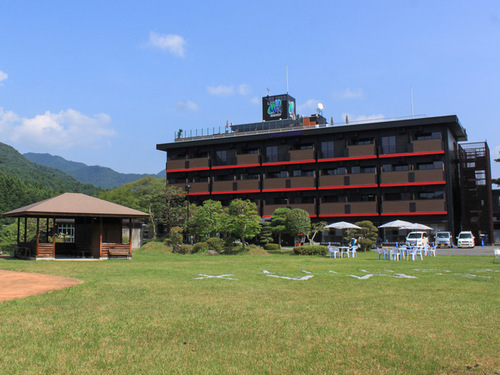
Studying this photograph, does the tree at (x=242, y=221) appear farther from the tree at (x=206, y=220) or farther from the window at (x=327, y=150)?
the window at (x=327, y=150)

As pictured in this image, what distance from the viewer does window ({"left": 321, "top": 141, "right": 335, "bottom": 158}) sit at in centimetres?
4300

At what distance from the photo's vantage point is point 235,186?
45344 millimetres

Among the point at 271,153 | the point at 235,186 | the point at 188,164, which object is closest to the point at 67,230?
the point at 188,164

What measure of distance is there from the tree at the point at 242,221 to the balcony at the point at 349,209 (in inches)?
399

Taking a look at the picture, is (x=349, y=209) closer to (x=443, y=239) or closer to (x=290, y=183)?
(x=290, y=183)

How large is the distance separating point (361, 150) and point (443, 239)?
10293mm

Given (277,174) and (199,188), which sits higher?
(277,174)

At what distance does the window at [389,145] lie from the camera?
40750 mm

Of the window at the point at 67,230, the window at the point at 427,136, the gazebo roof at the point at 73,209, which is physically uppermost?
the window at the point at 427,136

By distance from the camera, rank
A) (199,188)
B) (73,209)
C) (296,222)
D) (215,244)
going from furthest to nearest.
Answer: (199,188) < (296,222) < (215,244) < (73,209)

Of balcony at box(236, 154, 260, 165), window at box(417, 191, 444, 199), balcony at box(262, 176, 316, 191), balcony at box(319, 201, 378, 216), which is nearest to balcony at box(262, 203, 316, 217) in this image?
balcony at box(319, 201, 378, 216)

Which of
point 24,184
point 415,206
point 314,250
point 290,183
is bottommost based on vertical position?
point 314,250

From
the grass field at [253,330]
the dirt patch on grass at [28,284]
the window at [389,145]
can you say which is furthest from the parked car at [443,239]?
the dirt patch on grass at [28,284]

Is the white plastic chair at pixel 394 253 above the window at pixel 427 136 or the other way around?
the other way around
